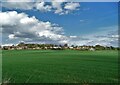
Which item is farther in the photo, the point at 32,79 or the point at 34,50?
the point at 34,50

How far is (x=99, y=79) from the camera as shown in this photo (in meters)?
14.7

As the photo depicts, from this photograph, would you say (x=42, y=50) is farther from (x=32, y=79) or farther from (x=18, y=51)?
(x=32, y=79)

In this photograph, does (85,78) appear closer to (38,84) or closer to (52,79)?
(52,79)

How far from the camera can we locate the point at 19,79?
14.7 m

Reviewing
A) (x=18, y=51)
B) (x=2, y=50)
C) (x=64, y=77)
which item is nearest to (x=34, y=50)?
(x=18, y=51)

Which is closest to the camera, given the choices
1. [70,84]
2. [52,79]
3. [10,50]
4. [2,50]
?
[70,84]

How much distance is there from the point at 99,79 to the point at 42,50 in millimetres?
33963

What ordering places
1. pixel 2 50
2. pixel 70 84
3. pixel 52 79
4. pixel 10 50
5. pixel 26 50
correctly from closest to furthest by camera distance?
1. pixel 70 84
2. pixel 52 79
3. pixel 2 50
4. pixel 10 50
5. pixel 26 50

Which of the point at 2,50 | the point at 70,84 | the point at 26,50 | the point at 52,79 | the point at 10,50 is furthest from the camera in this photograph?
the point at 26,50

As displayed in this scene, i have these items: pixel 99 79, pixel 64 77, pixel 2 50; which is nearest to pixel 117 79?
pixel 99 79

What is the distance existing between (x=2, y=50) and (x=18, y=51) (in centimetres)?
376

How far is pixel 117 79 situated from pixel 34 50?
33925 millimetres

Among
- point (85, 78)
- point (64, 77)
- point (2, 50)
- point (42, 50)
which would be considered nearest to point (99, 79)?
point (85, 78)

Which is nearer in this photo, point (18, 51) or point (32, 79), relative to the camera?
point (32, 79)
